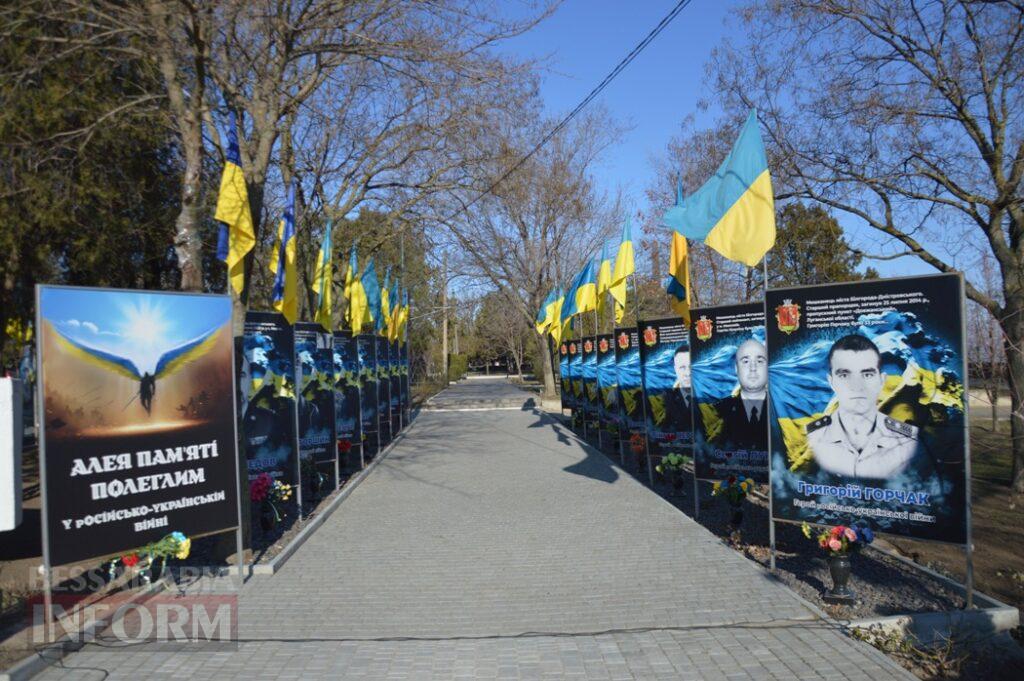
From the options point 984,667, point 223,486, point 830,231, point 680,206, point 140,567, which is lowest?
point 984,667

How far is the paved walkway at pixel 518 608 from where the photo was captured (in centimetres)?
495

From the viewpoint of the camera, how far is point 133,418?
6.12 metres

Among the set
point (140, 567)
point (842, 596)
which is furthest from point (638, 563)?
point (140, 567)

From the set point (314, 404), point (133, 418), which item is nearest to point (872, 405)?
point (133, 418)

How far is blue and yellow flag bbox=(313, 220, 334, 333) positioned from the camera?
1227 cm

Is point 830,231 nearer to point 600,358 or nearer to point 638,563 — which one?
point 600,358

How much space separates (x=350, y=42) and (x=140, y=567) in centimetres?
690

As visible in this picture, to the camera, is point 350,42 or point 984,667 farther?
point 350,42

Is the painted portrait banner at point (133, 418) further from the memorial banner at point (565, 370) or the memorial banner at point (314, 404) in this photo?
the memorial banner at point (565, 370)

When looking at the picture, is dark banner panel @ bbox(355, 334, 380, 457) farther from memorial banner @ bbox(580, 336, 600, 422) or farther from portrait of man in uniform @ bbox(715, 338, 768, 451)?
portrait of man in uniform @ bbox(715, 338, 768, 451)

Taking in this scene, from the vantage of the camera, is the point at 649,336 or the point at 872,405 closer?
the point at 872,405

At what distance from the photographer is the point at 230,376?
22.9 ft

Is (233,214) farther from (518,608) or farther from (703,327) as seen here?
(703,327)

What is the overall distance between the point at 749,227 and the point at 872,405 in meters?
2.25
